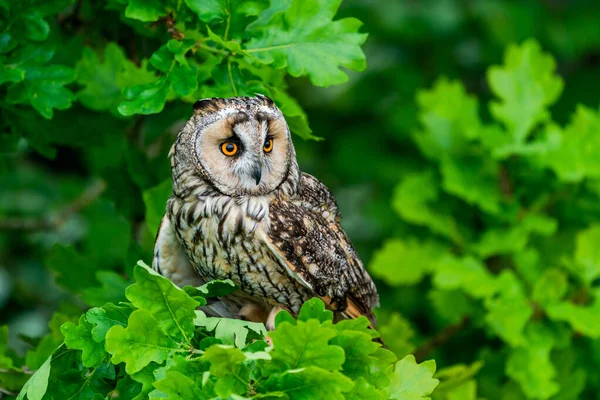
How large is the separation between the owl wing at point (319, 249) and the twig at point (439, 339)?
→ 2.32 ft

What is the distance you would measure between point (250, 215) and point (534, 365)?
1.17 m

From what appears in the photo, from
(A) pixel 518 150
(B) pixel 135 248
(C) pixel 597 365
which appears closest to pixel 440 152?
(A) pixel 518 150

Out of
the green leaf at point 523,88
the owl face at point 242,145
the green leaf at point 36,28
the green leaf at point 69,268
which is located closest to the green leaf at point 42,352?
the green leaf at point 69,268

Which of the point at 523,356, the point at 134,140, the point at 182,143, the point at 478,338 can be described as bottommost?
the point at 478,338

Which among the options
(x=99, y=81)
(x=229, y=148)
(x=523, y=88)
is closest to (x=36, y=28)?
(x=99, y=81)

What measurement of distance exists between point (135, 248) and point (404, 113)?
2499 millimetres

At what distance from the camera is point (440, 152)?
3.11 meters

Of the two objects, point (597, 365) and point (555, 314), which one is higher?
point (555, 314)

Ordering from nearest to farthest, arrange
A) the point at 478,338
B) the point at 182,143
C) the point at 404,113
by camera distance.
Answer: the point at 182,143 < the point at 478,338 < the point at 404,113

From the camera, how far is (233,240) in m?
2.04

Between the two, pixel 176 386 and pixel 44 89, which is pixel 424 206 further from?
pixel 176 386

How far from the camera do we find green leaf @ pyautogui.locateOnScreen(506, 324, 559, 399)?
2.71 m

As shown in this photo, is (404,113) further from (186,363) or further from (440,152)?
(186,363)

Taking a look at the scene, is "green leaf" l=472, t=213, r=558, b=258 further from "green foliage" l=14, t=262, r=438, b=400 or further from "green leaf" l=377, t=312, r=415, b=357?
"green foliage" l=14, t=262, r=438, b=400
